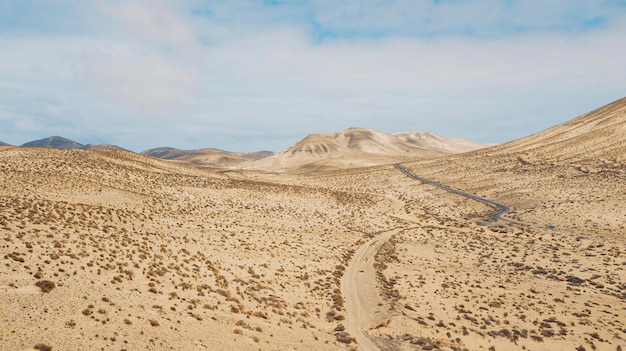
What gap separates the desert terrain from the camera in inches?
618

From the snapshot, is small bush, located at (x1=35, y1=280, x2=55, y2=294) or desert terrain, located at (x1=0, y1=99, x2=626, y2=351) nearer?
small bush, located at (x1=35, y1=280, x2=55, y2=294)

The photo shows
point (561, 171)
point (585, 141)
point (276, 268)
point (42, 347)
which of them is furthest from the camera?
point (585, 141)

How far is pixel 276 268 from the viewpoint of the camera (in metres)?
27.4

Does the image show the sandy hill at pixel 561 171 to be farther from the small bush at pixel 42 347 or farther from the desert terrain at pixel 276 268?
the small bush at pixel 42 347

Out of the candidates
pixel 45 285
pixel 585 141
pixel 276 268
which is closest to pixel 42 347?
pixel 45 285

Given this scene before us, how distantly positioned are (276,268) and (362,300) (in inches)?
273

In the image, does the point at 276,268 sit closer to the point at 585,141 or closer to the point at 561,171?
the point at 561,171

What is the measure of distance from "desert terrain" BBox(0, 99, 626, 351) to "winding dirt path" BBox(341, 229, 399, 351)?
153 mm

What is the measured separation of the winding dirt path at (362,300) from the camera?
19.2 m

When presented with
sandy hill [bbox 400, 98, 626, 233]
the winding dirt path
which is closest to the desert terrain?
the winding dirt path

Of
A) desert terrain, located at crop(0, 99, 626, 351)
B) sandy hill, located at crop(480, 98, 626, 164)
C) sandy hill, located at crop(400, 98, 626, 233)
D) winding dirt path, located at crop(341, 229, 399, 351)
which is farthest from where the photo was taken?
sandy hill, located at crop(480, 98, 626, 164)

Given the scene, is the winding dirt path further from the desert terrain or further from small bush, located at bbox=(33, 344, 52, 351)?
small bush, located at bbox=(33, 344, 52, 351)

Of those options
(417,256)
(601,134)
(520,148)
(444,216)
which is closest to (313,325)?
(417,256)

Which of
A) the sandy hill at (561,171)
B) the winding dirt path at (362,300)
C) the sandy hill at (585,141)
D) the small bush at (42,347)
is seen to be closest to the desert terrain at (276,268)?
the small bush at (42,347)
